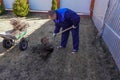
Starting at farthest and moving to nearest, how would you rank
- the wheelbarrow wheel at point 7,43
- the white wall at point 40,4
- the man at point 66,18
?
the white wall at point 40,4 → the wheelbarrow wheel at point 7,43 → the man at point 66,18

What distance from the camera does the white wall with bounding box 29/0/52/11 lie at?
10797 mm

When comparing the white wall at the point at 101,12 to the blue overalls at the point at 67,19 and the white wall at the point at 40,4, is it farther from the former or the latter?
the white wall at the point at 40,4

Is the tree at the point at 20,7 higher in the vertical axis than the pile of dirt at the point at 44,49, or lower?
higher

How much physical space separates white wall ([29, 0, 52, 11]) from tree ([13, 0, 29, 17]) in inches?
32.5

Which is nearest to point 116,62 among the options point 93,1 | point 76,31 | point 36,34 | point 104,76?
point 104,76

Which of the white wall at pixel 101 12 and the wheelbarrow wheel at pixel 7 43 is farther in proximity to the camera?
the white wall at pixel 101 12

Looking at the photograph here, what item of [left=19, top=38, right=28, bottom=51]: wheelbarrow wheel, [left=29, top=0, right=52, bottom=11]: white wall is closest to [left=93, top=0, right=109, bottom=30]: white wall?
[left=19, top=38, right=28, bottom=51]: wheelbarrow wheel

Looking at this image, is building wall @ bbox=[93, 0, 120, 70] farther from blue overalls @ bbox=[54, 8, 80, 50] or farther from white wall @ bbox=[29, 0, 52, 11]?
white wall @ bbox=[29, 0, 52, 11]

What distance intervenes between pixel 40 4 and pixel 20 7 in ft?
4.96

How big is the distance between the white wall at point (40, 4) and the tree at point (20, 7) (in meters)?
0.83

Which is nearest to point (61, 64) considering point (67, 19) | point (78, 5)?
point (67, 19)

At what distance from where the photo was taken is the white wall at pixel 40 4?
10.8 m

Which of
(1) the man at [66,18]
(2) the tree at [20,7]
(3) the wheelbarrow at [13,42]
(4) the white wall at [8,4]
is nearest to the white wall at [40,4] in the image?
(2) the tree at [20,7]

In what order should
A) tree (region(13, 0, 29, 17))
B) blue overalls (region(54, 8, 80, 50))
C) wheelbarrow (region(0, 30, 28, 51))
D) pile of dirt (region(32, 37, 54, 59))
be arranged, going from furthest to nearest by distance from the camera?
tree (region(13, 0, 29, 17)), pile of dirt (region(32, 37, 54, 59)), wheelbarrow (region(0, 30, 28, 51)), blue overalls (region(54, 8, 80, 50))
